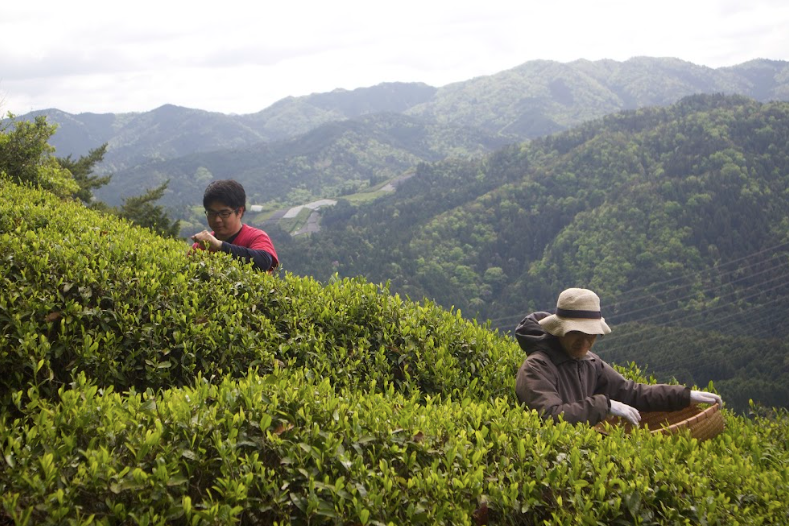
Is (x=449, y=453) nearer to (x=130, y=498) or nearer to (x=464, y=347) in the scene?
(x=130, y=498)

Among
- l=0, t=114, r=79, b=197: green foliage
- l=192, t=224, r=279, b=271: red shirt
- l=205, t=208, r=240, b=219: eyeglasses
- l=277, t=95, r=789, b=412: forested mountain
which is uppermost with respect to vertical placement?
l=0, t=114, r=79, b=197: green foliage

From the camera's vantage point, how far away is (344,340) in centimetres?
499

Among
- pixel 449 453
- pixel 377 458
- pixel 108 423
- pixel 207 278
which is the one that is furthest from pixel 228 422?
pixel 207 278

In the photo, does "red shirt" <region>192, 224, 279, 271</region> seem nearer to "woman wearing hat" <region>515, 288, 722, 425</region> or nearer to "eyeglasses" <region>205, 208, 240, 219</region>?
"eyeglasses" <region>205, 208, 240, 219</region>

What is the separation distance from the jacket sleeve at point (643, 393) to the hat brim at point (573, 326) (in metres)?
0.56

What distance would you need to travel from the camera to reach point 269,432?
295 cm

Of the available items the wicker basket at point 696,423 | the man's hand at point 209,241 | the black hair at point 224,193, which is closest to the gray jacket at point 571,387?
the wicker basket at point 696,423

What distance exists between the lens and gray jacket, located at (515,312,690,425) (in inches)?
157

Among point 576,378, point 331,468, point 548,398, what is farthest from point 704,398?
point 331,468

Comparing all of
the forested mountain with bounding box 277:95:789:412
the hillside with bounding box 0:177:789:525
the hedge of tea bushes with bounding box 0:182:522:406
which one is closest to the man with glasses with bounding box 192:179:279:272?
the hedge of tea bushes with bounding box 0:182:522:406

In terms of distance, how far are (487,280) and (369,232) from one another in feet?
95.6

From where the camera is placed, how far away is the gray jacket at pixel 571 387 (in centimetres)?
399

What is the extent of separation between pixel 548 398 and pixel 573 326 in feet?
1.72

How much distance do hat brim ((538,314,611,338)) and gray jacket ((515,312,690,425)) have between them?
0.28 feet
